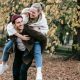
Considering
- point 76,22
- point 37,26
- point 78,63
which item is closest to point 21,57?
point 37,26

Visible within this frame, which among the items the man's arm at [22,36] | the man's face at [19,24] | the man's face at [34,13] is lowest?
the man's arm at [22,36]

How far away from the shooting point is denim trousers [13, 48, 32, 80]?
6695 mm

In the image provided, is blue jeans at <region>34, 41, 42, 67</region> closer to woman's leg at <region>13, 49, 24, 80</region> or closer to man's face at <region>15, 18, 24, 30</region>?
man's face at <region>15, 18, 24, 30</region>

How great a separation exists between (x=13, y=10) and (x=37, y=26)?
7.06 m

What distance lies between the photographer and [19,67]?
22.6 ft

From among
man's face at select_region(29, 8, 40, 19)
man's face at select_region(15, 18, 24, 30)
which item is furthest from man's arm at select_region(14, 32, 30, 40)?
man's face at select_region(29, 8, 40, 19)

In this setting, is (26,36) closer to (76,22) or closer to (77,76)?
(77,76)

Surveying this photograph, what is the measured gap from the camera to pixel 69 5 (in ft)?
45.2

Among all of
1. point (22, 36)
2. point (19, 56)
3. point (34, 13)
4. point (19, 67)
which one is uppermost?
point (34, 13)

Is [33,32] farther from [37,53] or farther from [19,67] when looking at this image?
[19,67]

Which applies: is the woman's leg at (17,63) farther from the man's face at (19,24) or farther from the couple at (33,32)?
the man's face at (19,24)

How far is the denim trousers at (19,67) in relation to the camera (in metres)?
6.69

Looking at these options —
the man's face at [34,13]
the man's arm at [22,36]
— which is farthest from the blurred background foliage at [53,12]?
the man's face at [34,13]

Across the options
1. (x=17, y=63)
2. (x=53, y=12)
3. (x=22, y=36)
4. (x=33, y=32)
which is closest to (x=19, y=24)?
(x=22, y=36)
